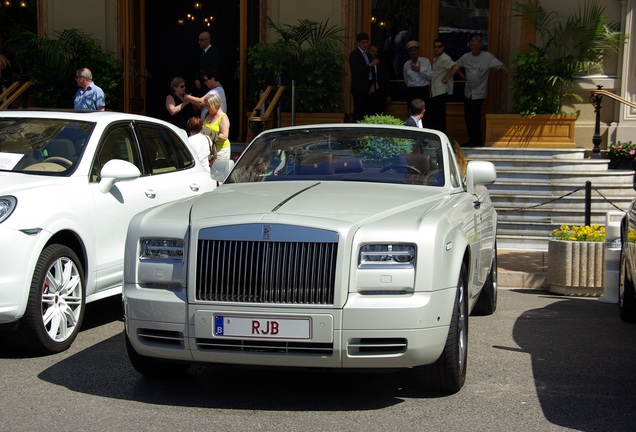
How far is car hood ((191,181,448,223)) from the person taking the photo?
553 centimetres

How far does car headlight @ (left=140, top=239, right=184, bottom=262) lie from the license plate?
0.47 m

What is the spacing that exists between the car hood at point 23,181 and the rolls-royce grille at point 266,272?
2.02 meters

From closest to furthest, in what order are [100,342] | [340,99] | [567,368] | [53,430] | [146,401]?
[53,430]
[146,401]
[567,368]
[100,342]
[340,99]

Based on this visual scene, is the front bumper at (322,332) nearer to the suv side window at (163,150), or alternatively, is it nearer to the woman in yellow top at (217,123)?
the suv side window at (163,150)

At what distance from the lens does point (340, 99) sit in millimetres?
16797

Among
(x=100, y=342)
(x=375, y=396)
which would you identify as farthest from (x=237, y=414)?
(x=100, y=342)

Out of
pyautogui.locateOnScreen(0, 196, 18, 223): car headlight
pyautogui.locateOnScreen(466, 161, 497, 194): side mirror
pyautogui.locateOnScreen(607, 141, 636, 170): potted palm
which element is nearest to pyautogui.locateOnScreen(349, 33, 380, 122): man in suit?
pyautogui.locateOnScreen(607, 141, 636, 170): potted palm

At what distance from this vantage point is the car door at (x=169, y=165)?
852 centimetres

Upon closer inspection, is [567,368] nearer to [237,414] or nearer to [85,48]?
[237,414]

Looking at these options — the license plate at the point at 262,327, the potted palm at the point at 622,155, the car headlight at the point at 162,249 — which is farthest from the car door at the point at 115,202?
the potted palm at the point at 622,155

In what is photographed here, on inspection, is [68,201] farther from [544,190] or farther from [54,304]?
[544,190]

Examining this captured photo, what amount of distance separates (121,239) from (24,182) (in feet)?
3.56

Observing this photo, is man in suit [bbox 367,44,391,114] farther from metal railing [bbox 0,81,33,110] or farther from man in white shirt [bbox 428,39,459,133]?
metal railing [bbox 0,81,33,110]

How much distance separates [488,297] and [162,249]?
3888mm
